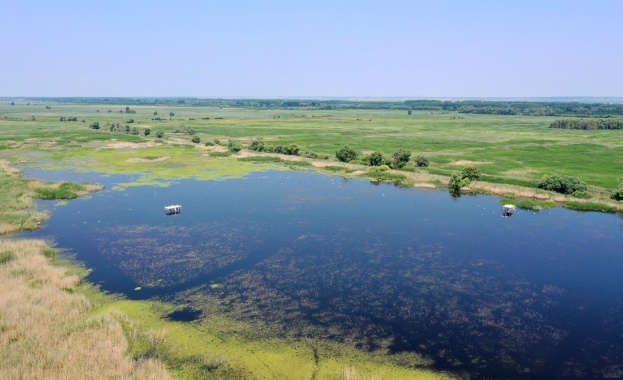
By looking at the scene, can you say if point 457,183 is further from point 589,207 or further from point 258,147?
point 258,147

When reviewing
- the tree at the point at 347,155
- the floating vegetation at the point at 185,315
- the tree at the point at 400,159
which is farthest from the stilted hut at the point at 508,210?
the tree at the point at 347,155

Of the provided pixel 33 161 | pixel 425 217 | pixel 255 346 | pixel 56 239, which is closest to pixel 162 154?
pixel 33 161

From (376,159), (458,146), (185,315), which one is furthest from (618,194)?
(458,146)

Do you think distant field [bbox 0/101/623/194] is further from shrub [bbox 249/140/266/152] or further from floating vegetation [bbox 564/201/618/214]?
shrub [bbox 249/140/266/152]

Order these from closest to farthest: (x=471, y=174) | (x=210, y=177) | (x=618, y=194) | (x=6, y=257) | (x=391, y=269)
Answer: (x=6, y=257)
(x=391, y=269)
(x=618, y=194)
(x=471, y=174)
(x=210, y=177)

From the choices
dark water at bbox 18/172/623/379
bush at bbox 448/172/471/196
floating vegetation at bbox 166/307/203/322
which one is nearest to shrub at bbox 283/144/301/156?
dark water at bbox 18/172/623/379

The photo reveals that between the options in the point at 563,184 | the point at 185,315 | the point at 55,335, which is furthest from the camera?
the point at 563,184
